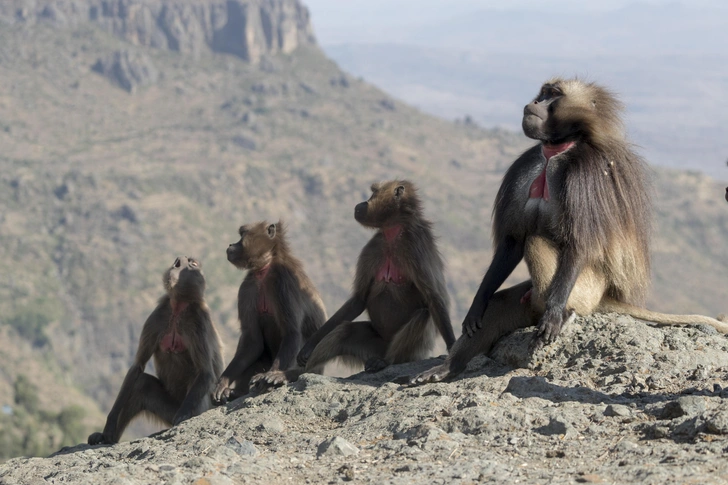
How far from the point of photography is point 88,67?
14600cm

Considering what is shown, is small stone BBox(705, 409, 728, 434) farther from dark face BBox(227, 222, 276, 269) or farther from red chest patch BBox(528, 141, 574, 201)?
dark face BBox(227, 222, 276, 269)

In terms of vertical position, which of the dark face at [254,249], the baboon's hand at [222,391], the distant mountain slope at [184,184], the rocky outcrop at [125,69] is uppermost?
the rocky outcrop at [125,69]

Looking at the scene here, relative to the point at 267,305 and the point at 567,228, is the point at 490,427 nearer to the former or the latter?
the point at 567,228

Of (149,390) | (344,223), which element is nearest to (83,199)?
(344,223)

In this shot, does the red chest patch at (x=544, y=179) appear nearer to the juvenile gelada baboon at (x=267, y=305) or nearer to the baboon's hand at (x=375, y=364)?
the baboon's hand at (x=375, y=364)

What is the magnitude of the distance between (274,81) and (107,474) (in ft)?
507

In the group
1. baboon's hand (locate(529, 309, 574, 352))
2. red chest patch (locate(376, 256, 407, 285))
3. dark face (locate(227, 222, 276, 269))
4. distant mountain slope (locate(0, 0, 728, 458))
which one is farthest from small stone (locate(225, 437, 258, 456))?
distant mountain slope (locate(0, 0, 728, 458))

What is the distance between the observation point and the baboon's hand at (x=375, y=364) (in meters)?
8.41

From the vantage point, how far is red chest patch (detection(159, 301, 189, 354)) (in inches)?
378

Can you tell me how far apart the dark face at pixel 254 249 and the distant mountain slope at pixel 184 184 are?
200ft

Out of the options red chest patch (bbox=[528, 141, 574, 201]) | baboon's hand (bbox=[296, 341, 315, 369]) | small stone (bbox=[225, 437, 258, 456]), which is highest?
red chest patch (bbox=[528, 141, 574, 201])

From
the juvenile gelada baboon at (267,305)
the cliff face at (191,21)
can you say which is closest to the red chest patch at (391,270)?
the juvenile gelada baboon at (267,305)

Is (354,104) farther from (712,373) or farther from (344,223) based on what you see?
(712,373)

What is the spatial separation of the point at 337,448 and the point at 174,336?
3.99m
